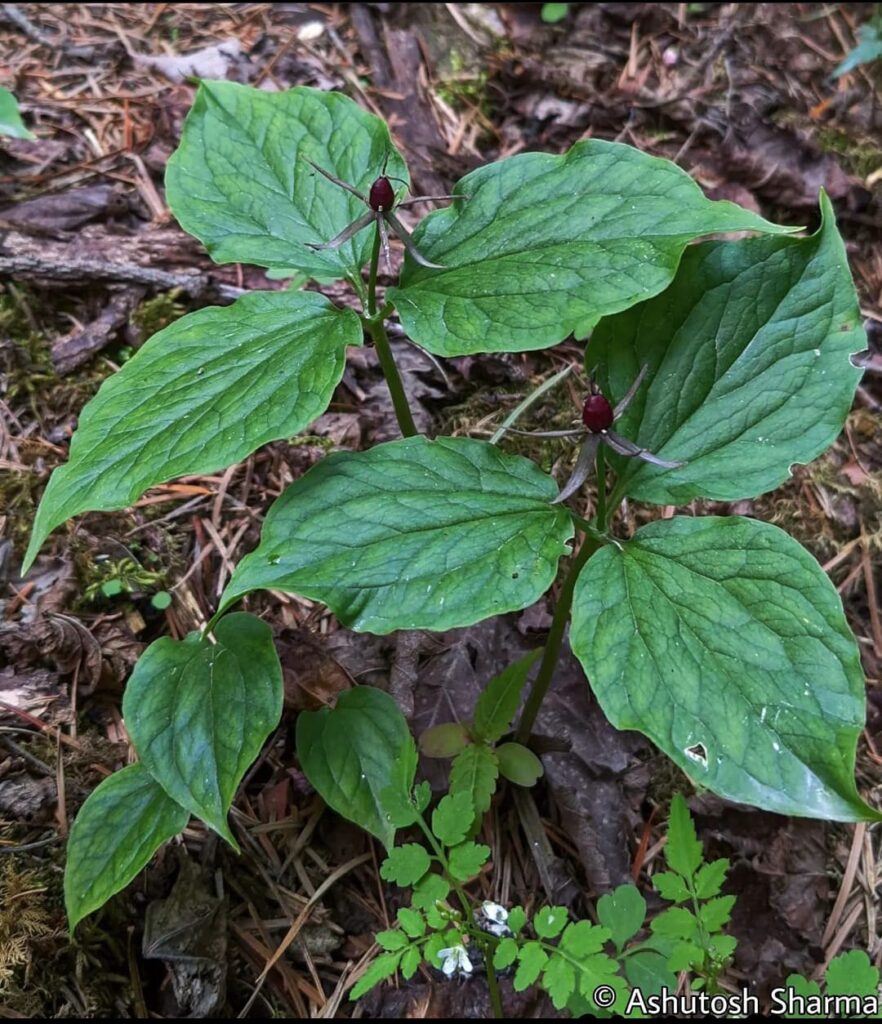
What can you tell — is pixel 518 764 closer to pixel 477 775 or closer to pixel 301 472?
pixel 477 775

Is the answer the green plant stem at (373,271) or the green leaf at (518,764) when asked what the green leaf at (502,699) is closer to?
the green leaf at (518,764)

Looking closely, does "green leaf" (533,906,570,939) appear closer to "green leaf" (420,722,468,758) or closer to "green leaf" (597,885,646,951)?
"green leaf" (597,885,646,951)

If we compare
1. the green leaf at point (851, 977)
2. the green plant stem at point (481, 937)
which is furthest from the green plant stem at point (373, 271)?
the green leaf at point (851, 977)

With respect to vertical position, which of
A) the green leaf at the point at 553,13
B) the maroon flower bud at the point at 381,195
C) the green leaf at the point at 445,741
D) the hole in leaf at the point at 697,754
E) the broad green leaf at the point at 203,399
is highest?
the green leaf at the point at 553,13

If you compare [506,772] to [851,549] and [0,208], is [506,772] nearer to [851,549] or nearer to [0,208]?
[851,549]

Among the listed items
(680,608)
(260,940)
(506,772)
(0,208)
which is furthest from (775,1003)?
(0,208)

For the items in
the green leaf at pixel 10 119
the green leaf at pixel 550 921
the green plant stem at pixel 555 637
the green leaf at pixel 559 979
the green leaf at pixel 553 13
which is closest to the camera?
the green leaf at pixel 559 979

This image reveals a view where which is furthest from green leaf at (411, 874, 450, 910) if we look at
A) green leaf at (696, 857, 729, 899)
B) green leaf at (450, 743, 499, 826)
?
green leaf at (696, 857, 729, 899)

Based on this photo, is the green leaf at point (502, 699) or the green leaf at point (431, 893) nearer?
the green leaf at point (431, 893)
